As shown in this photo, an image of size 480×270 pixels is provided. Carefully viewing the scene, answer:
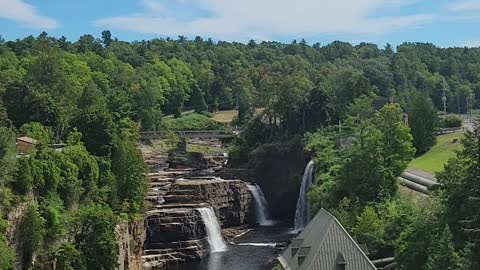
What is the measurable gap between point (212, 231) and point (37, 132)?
807 inches

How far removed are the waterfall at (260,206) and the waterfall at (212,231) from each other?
1165 centimetres

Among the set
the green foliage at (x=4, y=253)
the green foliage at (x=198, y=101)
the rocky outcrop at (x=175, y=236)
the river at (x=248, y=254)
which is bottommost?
the river at (x=248, y=254)

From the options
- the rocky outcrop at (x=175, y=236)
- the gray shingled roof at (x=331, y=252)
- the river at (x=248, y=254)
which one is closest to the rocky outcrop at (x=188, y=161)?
the river at (x=248, y=254)

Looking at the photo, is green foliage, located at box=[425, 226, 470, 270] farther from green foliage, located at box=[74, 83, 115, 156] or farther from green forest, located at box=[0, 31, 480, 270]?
green foliage, located at box=[74, 83, 115, 156]

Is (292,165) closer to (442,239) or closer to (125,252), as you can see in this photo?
(125,252)

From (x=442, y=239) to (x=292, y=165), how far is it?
53.5m

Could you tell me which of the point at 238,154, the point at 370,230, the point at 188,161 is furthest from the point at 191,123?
the point at 370,230

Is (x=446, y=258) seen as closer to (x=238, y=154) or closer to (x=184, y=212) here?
(x=184, y=212)

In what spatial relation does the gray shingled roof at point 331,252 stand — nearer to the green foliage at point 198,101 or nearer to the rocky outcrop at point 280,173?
the rocky outcrop at point 280,173

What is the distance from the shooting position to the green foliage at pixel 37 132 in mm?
63938

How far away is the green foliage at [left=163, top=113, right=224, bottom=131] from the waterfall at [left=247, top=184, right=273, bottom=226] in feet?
151

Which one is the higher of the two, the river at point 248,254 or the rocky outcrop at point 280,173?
the rocky outcrop at point 280,173

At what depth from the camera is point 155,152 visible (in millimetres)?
105812

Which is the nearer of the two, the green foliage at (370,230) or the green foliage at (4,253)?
the green foliage at (4,253)
